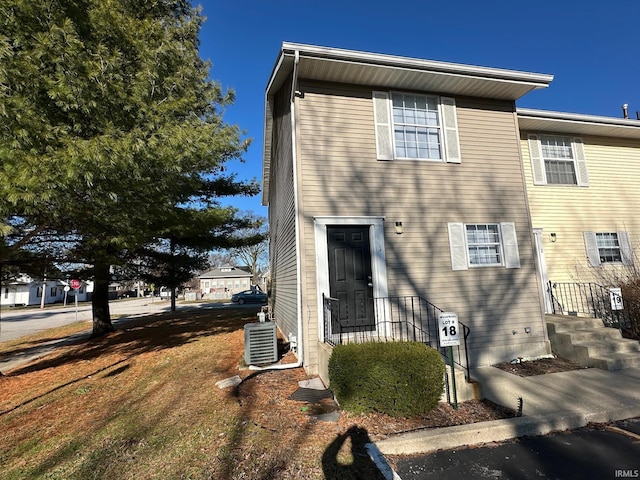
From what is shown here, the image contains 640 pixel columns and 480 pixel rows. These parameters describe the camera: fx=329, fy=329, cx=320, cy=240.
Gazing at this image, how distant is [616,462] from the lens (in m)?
3.12

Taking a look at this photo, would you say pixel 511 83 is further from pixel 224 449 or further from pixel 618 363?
pixel 224 449

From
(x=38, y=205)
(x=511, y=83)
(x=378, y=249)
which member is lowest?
(x=378, y=249)

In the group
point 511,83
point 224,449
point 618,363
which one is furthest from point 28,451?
point 511,83

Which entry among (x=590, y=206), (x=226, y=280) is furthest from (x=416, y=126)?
(x=226, y=280)

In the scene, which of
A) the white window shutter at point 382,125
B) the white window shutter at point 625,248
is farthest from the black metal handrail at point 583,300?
the white window shutter at point 382,125

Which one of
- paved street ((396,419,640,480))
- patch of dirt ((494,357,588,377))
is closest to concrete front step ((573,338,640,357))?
patch of dirt ((494,357,588,377))

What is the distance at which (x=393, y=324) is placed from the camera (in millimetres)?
6113

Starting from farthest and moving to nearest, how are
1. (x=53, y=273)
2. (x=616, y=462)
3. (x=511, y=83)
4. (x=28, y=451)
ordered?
1. (x=53, y=273)
2. (x=511, y=83)
3. (x=28, y=451)
4. (x=616, y=462)

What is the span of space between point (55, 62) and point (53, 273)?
6293mm

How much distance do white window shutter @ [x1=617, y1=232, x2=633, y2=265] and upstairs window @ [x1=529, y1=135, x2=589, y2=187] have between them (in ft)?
5.62

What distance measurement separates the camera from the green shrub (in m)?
3.90

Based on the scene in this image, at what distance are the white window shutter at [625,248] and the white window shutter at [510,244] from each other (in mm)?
4303

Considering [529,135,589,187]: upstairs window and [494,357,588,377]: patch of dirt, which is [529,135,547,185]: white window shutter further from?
[494,357,588,377]: patch of dirt

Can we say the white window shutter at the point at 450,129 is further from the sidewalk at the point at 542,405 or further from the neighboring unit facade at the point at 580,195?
the sidewalk at the point at 542,405
